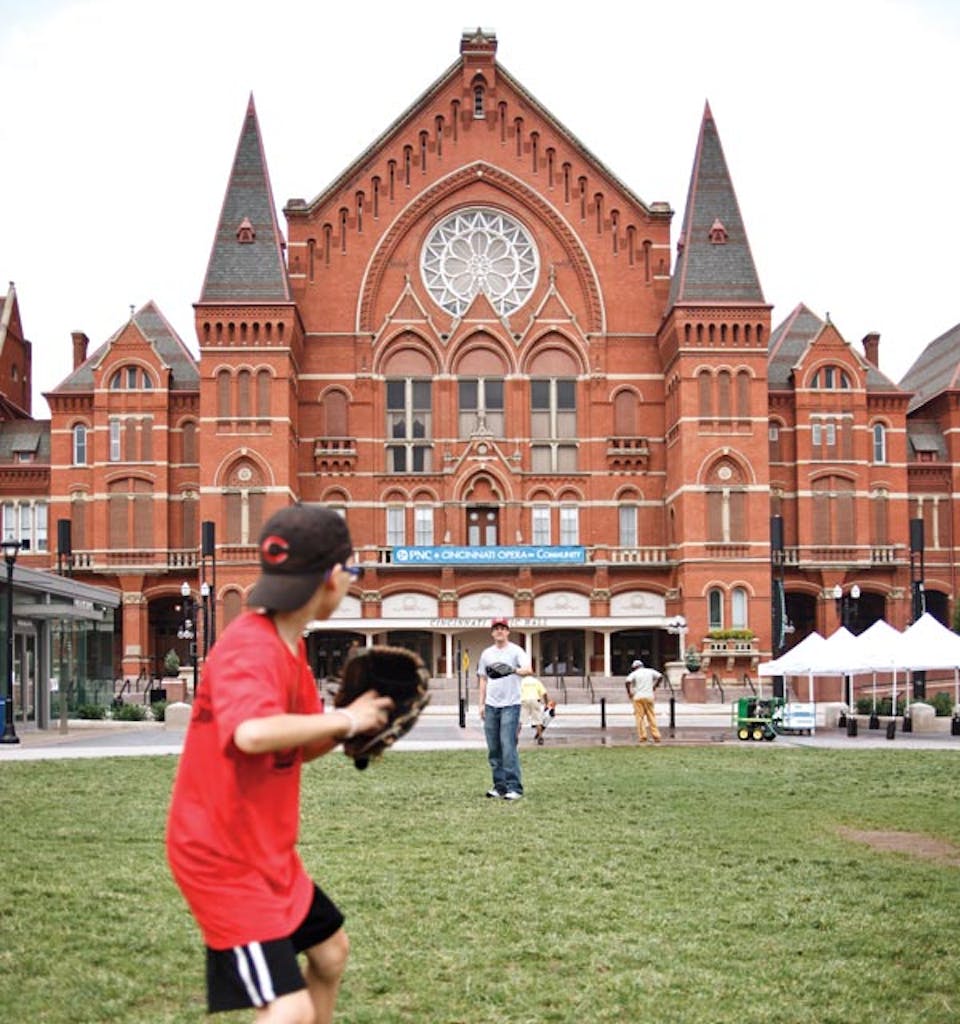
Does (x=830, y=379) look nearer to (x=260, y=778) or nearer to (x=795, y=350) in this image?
(x=795, y=350)

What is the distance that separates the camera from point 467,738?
28797mm

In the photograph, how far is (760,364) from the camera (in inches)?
2375

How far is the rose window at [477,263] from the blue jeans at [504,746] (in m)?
48.2

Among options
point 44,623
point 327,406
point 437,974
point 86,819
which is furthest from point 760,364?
point 437,974

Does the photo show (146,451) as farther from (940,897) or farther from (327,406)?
(940,897)

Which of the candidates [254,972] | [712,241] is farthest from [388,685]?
[712,241]

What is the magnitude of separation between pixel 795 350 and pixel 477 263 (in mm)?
14731

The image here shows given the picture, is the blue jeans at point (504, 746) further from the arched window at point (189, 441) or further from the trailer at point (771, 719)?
the arched window at point (189, 441)

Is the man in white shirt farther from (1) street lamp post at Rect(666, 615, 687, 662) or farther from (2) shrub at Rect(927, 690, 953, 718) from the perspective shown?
(1) street lamp post at Rect(666, 615, 687, 662)

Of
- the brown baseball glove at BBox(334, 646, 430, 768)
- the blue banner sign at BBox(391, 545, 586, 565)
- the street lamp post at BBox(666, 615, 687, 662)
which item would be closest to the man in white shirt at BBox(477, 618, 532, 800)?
the brown baseball glove at BBox(334, 646, 430, 768)

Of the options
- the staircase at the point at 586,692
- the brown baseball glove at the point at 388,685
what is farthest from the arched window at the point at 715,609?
the brown baseball glove at the point at 388,685

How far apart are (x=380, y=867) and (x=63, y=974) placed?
373cm

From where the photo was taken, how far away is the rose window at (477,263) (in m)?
63.3

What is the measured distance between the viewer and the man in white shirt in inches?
624
